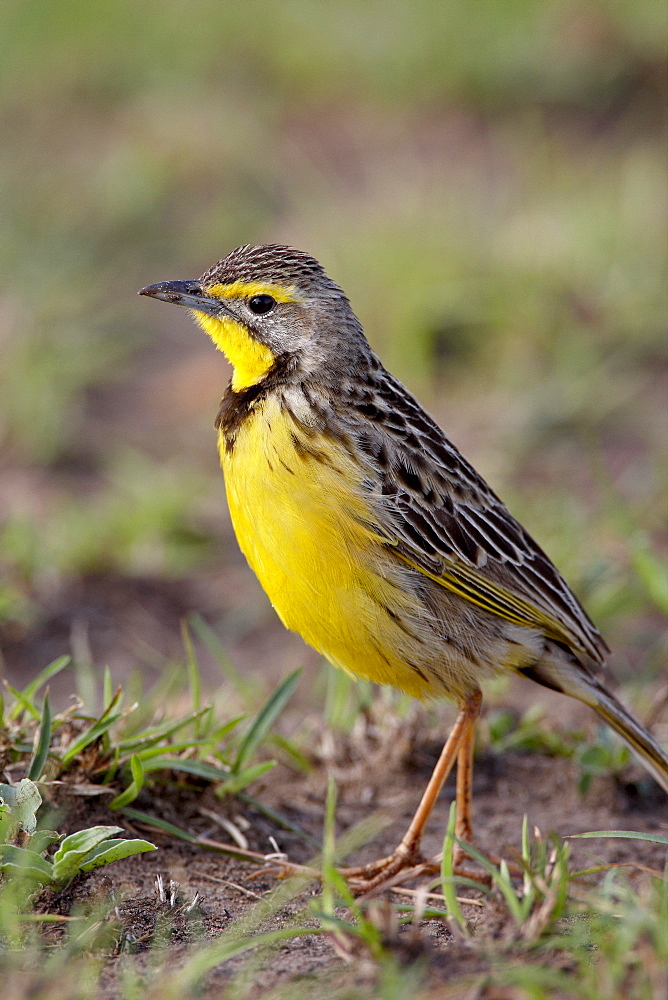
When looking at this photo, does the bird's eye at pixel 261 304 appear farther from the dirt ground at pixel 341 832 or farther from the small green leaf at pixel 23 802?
the small green leaf at pixel 23 802

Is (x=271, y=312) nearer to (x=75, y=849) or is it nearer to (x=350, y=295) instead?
(x=75, y=849)

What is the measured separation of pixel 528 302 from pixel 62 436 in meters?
3.50

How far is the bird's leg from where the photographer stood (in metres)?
4.64

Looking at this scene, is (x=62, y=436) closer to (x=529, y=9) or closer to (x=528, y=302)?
(x=528, y=302)

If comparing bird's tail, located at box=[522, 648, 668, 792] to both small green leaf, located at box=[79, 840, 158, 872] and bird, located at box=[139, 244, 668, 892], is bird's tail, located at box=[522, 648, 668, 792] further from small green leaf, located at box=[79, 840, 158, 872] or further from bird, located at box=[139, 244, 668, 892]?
small green leaf, located at box=[79, 840, 158, 872]

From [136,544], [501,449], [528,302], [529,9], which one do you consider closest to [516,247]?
[528,302]

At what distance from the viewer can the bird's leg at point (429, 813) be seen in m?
4.64

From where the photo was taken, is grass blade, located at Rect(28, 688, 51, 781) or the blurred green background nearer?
grass blade, located at Rect(28, 688, 51, 781)

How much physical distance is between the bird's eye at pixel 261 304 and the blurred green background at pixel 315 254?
6.78 feet

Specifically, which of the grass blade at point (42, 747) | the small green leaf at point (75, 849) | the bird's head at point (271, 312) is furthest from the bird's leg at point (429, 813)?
the bird's head at point (271, 312)

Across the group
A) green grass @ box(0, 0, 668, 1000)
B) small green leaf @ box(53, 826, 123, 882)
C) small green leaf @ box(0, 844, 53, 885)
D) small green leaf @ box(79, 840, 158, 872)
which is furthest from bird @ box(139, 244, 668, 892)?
small green leaf @ box(0, 844, 53, 885)

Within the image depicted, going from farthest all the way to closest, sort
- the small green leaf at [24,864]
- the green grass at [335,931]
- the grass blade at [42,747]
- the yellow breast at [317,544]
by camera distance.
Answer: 1. the yellow breast at [317,544]
2. the grass blade at [42,747]
3. the small green leaf at [24,864]
4. the green grass at [335,931]

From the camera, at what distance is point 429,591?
471 centimetres

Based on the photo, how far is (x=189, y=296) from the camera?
5109mm
